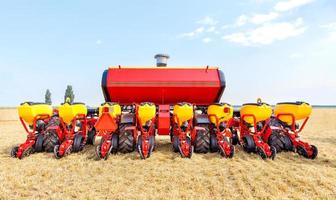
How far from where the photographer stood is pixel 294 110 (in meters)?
6.83

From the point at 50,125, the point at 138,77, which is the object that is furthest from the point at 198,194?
the point at 50,125

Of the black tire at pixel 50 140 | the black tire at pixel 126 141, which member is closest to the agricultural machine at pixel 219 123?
the black tire at pixel 126 141

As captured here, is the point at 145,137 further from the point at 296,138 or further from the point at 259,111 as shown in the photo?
the point at 296,138

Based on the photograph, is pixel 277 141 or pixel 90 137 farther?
pixel 90 137

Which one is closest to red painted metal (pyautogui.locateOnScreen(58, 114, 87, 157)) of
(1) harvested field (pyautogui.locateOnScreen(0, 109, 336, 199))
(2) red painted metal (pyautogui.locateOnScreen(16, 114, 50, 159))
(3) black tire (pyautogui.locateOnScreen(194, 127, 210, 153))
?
(1) harvested field (pyautogui.locateOnScreen(0, 109, 336, 199))

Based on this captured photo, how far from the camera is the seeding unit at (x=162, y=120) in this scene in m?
6.16

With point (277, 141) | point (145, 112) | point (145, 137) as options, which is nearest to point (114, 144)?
point (145, 137)

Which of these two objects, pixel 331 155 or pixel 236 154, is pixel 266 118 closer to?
pixel 236 154

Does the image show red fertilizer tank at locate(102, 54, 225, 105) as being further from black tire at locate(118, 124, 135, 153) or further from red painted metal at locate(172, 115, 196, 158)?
black tire at locate(118, 124, 135, 153)

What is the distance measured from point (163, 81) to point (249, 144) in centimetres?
299

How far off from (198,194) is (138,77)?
4.47m

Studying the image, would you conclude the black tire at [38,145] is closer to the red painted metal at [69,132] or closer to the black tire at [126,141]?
the red painted metal at [69,132]

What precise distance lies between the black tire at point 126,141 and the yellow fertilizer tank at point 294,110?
14.0ft

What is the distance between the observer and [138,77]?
747 centimetres
